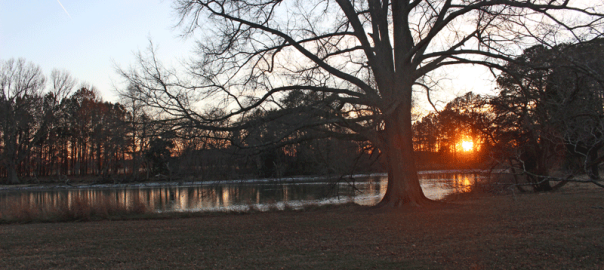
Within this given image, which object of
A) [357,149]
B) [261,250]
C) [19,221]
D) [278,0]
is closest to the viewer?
[261,250]

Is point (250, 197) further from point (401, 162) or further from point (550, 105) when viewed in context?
point (550, 105)

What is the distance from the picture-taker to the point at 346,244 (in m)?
6.99

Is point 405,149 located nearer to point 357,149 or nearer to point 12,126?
point 357,149

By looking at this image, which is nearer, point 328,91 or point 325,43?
point 328,91

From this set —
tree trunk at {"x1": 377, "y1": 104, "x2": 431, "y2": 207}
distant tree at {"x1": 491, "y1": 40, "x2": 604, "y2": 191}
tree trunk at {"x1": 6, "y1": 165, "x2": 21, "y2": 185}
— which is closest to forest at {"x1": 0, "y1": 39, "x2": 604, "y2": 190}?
distant tree at {"x1": 491, "y1": 40, "x2": 604, "y2": 191}

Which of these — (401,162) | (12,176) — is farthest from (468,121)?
(12,176)

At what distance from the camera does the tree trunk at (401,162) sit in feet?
40.3

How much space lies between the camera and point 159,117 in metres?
11.6

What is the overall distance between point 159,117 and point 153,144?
0.95m

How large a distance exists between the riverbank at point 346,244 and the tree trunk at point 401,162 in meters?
2.11

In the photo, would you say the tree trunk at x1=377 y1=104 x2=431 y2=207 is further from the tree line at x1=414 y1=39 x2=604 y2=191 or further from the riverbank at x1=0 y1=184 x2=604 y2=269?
the tree line at x1=414 y1=39 x2=604 y2=191

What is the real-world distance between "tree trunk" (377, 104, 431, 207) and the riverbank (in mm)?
2112

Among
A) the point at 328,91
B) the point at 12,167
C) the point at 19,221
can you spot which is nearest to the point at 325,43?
the point at 328,91

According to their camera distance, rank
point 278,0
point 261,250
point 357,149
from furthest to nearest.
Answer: point 357,149, point 278,0, point 261,250
